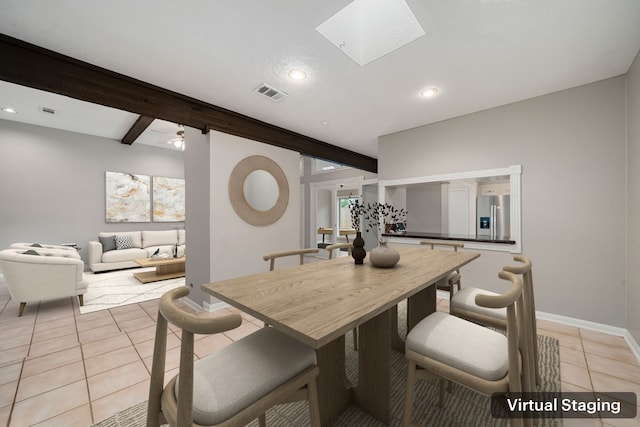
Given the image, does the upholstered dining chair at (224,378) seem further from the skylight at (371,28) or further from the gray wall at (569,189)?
the gray wall at (569,189)

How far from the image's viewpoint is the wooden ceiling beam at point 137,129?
4.19 meters

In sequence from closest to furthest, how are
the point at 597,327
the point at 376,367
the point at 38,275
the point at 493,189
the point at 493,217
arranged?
1. the point at 376,367
2. the point at 597,327
3. the point at 38,275
4. the point at 493,217
5. the point at 493,189

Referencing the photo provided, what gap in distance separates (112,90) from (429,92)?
3.01m

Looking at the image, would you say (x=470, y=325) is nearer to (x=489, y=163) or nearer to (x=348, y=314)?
(x=348, y=314)

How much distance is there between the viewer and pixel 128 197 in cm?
558

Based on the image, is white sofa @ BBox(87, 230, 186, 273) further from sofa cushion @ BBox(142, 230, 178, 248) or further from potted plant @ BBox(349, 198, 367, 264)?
potted plant @ BBox(349, 198, 367, 264)

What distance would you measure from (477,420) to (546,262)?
207cm

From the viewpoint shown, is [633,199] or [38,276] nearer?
[633,199]

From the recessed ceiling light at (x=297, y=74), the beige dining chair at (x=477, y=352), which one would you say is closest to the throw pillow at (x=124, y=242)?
the recessed ceiling light at (x=297, y=74)

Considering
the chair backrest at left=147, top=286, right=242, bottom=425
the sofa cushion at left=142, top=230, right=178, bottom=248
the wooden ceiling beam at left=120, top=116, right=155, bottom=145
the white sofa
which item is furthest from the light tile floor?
the wooden ceiling beam at left=120, top=116, right=155, bottom=145

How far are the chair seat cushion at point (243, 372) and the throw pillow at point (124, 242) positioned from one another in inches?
218

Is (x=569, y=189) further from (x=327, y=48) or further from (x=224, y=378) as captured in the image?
(x=224, y=378)

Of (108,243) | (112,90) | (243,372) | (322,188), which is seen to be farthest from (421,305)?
(108,243)

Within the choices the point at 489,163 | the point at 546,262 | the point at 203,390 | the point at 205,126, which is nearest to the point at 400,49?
the point at 489,163
